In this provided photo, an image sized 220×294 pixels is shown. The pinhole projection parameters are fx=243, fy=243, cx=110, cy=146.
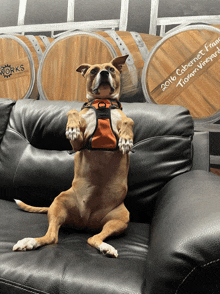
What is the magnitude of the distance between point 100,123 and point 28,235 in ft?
1.57

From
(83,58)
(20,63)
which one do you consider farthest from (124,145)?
(20,63)

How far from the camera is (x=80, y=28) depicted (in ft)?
5.30

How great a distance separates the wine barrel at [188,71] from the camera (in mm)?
1379

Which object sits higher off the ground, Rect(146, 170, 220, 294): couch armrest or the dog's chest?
the dog's chest

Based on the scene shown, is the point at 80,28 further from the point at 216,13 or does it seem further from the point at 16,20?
the point at 216,13

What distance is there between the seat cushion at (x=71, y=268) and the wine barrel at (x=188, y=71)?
90cm

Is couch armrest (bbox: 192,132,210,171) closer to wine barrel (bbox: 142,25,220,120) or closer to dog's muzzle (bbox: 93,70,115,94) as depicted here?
wine barrel (bbox: 142,25,220,120)

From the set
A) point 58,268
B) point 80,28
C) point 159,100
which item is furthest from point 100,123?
point 80,28

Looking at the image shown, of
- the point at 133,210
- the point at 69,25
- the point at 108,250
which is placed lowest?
the point at 133,210

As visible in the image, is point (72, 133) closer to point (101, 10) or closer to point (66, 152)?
point (66, 152)

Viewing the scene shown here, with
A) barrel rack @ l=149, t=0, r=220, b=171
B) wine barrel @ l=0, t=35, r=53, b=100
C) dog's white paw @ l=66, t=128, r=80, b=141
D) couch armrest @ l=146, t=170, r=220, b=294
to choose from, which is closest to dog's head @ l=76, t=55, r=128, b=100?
dog's white paw @ l=66, t=128, r=80, b=141

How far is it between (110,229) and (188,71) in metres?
1.03

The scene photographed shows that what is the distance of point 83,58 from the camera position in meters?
1.58

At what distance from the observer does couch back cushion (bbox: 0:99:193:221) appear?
1.12 m
